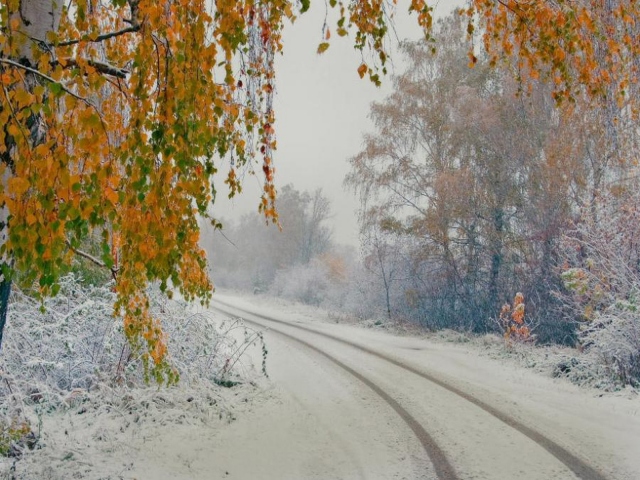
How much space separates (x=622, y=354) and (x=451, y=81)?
12.0 meters

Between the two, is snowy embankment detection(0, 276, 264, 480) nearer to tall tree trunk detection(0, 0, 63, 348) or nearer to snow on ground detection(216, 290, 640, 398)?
tall tree trunk detection(0, 0, 63, 348)

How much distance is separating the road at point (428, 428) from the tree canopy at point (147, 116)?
220 cm

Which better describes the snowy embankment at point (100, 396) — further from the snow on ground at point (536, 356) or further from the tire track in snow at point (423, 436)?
the snow on ground at point (536, 356)

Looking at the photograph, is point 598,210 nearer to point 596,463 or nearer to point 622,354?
point 622,354

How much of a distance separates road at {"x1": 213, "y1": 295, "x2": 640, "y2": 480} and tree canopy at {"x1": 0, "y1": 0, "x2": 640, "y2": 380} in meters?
2.20

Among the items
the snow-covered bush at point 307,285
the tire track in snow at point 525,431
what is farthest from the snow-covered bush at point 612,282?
the snow-covered bush at point 307,285

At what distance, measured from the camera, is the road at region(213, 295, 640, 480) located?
466 cm

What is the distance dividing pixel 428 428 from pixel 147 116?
488 cm

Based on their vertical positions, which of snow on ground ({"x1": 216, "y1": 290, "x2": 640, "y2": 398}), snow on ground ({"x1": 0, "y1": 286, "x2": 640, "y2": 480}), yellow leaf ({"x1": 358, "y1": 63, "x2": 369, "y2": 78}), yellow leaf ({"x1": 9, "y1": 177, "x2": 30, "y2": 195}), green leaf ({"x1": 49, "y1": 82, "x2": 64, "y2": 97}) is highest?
yellow leaf ({"x1": 358, "y1": 63, "x2": 369, "y2": 78})

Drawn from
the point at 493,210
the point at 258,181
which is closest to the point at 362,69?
the point at 258,181

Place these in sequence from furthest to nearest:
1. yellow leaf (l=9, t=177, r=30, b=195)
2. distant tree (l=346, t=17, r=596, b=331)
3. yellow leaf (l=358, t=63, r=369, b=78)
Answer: distant tree (l=346, t=17, r=596, b=331)
yellow leaf (l=358, t=63, r=369, b=78)
yellow leaf (l=9, t=177, r=30, b=195)

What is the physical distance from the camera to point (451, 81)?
17219mm

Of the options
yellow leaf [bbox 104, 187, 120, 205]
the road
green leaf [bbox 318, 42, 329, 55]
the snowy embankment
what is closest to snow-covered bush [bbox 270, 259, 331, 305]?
the road

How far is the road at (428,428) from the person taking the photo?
4.66 m
